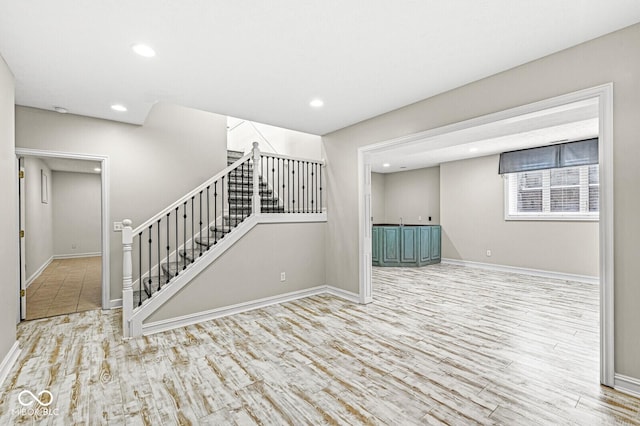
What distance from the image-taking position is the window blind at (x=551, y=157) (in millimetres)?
5406

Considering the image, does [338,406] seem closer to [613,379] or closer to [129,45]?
[613,379]

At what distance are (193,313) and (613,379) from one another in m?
3.92

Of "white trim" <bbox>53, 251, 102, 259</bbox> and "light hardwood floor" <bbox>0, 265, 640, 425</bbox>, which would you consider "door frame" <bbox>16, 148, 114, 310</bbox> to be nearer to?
"light hardwood floor" <bbox>0, 265, 640, 425</bbox>

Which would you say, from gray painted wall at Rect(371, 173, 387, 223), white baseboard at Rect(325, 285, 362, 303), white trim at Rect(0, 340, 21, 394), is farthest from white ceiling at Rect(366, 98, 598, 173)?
white trim at Rect(0, 340, 21, 394)

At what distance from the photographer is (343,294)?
4.73 metres

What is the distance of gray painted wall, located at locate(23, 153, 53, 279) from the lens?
5.91 m

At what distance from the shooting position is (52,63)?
266 cm

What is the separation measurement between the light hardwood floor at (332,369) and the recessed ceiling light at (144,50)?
2.60 m

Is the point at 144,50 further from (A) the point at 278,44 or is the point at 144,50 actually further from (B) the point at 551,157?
(B) the point at 551,157

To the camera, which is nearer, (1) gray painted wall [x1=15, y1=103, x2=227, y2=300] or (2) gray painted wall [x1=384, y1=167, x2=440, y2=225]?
(1) gray painted wall [x1=15, y1=103, x2=227, y2=300]

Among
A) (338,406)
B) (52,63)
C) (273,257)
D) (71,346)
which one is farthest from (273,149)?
(338,406)

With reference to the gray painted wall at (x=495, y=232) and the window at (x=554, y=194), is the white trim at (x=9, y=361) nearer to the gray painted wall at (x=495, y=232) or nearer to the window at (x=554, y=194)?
the gray painted wall at (x=495, y=232)

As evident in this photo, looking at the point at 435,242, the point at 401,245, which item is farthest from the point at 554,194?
the point at 401,245
